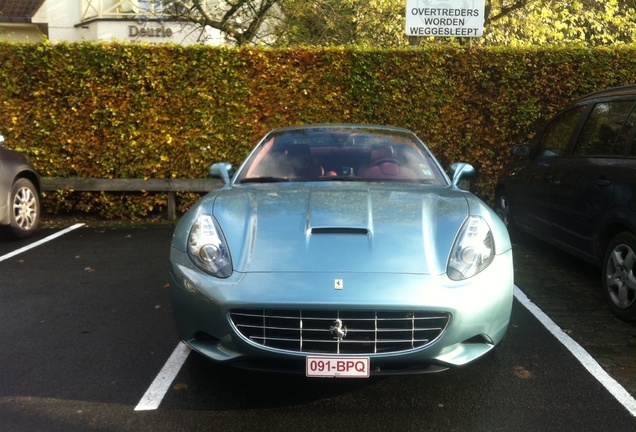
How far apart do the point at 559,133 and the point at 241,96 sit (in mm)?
4504

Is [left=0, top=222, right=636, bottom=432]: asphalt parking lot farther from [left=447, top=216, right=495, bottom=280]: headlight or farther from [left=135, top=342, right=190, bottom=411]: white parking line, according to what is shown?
[left=447, top=216, right=495, bottom=280]: headlight

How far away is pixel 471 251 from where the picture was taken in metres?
3.38

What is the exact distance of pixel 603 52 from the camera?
8.66 metres

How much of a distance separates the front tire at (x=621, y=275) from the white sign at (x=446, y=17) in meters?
5.74

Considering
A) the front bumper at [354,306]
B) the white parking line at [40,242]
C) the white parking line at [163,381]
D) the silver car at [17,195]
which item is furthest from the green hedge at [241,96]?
the front bumper at [354,306]

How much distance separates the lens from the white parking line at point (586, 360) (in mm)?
3400

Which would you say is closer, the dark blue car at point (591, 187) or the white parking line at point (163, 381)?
the white parking line at point (163, 381)

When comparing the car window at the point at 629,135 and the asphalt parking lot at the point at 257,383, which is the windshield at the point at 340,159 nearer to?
the asphalt parking lot at the point at 257,383

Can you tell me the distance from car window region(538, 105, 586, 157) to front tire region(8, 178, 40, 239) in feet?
20.0

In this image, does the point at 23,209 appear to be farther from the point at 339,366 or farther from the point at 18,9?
the point at 18,9

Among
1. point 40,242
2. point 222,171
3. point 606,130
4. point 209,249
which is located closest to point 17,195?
point 40,242

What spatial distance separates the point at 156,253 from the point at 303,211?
12.4ft

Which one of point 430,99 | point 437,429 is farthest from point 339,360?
point 430,99

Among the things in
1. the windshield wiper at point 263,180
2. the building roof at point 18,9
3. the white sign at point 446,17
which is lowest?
the windshield wiper at point 263,180
